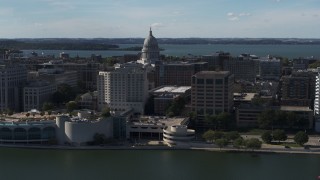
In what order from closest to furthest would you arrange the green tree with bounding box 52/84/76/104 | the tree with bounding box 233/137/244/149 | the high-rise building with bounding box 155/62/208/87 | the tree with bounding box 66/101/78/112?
the tree with bounding box 233/137/244/149, the tree with bounding box 66/101/78/112, the green tree with bounding box 52/84/76/104, the high-rise building with bounding box 155/62/208/87

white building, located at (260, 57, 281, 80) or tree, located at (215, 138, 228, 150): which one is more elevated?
white building, located at (260, 57, 281, 80)

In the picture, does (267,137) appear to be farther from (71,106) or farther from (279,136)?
(71,106)

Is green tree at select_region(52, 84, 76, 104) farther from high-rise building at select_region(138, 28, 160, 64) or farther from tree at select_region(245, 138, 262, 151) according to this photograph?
tree at select_region(245, 138, 262, 151)

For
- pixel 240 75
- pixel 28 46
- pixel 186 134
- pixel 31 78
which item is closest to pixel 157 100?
pixel 186 134

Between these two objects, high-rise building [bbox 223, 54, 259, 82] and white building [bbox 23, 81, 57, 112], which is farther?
high-rise building [bbox 223, 54, 259, 82]

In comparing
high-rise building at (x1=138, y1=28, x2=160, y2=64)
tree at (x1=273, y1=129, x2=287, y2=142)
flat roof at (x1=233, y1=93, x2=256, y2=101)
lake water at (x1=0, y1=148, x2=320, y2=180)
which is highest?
high-rise building at (x1=138, y1=28, x2=160, y2=64)

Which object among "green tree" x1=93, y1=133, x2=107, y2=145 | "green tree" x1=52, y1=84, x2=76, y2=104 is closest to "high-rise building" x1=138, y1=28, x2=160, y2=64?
"green tree" x1=52, y1=84, x2=76, y2=104

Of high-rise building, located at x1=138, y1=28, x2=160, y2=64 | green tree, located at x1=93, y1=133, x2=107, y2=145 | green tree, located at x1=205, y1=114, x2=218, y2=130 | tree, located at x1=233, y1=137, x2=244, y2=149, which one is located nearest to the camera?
tree, located at x1=233, y1=137, x2=244, y2=149
